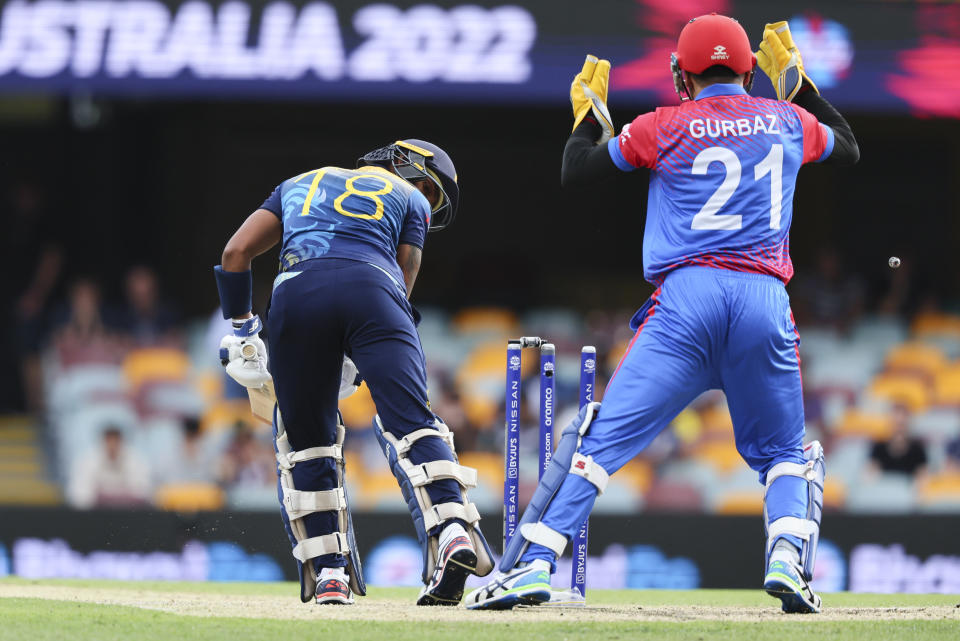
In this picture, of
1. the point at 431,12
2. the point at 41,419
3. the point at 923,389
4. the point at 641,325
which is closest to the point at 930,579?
the point at 923,389

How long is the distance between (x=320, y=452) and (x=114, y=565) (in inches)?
194

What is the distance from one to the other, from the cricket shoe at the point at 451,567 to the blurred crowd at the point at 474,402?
503 cm

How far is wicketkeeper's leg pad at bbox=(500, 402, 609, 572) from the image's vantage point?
4160 mm

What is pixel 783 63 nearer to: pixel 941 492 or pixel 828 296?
pixel 941 492

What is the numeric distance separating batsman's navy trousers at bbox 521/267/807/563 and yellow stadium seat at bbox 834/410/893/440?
6807mm

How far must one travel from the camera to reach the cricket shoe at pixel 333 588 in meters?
4.70

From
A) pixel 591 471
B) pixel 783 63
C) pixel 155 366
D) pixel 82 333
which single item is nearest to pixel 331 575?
pixel 591 471

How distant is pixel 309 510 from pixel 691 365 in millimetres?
1413

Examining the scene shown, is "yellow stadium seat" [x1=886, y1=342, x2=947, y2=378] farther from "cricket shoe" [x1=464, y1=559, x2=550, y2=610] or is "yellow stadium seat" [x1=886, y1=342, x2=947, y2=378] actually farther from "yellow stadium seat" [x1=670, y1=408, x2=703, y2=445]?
"cricket shoe" [x1=464, y1=559, x2=550, y2=610]

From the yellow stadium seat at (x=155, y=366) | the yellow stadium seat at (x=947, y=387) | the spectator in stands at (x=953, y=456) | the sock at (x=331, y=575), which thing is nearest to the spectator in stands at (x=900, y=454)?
the spectator in stands at (x=953, y=456)

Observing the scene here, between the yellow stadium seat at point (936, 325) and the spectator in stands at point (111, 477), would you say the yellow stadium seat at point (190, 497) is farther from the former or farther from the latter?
the yellow stadium seat at point (936, 325)

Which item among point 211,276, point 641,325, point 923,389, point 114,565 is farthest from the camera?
point 211,276

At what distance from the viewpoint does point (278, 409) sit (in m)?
4.87

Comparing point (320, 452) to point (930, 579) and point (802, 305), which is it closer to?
point (930, 579)
